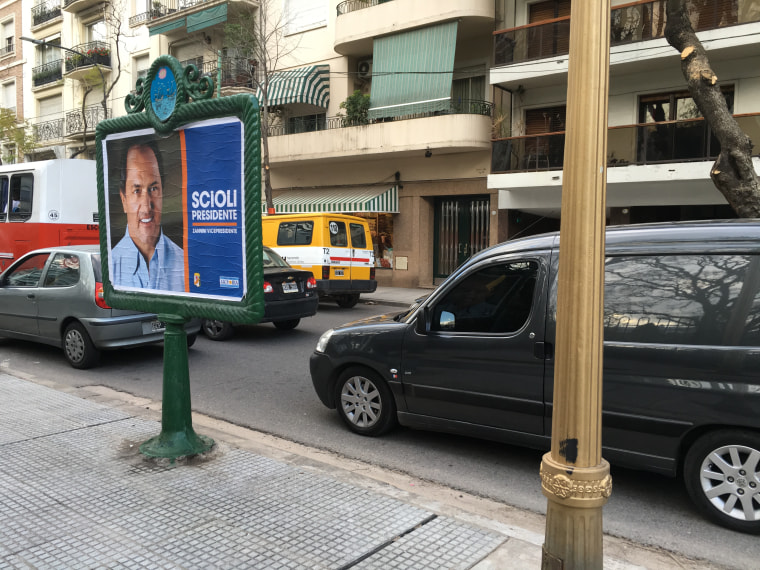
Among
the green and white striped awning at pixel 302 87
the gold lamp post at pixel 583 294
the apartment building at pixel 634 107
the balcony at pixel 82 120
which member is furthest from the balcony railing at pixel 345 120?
the gold lamp post at pixel 583 294

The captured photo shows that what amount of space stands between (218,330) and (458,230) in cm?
→ 1144

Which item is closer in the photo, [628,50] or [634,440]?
[634,440]

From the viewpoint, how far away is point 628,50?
15.0 metres

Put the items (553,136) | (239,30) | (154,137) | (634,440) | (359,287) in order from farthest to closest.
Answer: (239,30)
(553,136)
(359,287)
(154,137)
(634,440)

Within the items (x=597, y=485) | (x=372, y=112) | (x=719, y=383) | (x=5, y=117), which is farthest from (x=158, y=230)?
(x=5, y=117)

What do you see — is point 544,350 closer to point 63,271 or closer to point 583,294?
point 583,294

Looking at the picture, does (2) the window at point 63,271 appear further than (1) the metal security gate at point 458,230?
No

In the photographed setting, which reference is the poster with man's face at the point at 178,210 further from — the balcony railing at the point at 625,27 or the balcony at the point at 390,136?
the balcony at the point at 390,136

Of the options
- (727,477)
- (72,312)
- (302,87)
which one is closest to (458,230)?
(302,87)

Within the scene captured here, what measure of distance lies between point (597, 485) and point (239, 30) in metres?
22.8

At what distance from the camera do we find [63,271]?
7992 mm

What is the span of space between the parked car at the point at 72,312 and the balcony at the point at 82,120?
76.8 ft

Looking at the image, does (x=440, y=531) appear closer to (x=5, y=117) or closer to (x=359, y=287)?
(x=359, y=287)

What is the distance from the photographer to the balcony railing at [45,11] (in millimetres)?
32781
